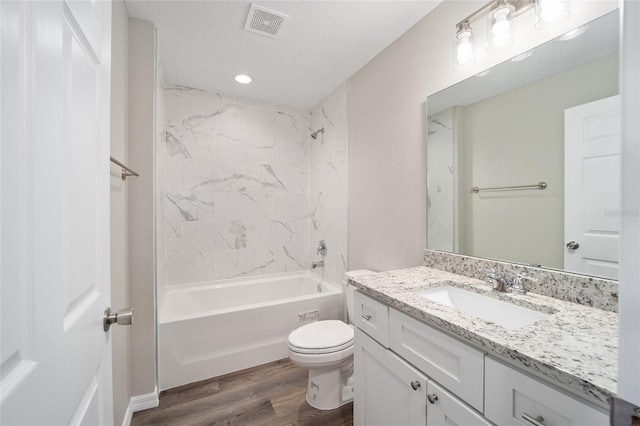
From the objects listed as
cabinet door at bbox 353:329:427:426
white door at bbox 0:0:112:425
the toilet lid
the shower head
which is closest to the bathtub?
the toilet lid

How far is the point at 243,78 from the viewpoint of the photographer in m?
2.44

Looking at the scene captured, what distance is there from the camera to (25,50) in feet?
1.26

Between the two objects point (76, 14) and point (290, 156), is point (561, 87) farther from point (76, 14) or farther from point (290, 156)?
point (290, 156)

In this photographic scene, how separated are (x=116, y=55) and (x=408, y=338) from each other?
1.97m

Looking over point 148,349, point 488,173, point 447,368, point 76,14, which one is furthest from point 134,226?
point 488,173

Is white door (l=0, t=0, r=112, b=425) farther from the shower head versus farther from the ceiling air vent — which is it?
the shower head

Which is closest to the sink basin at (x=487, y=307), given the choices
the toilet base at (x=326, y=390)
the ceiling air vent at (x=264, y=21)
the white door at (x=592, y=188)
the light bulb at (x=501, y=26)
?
the white door at (x=592, y=188)

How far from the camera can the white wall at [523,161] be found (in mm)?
1053

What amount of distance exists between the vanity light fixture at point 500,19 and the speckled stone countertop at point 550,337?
1.15m

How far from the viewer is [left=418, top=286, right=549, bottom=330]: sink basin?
1.02m

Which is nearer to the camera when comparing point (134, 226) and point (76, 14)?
point (76, 14)

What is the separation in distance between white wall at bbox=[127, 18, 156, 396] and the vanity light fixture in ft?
6.10

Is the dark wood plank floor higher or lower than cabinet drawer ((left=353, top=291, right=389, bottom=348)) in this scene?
lower

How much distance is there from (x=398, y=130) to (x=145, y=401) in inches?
98.1
